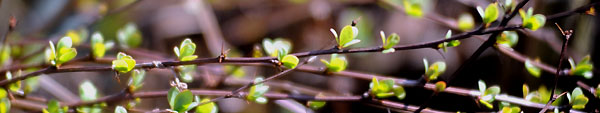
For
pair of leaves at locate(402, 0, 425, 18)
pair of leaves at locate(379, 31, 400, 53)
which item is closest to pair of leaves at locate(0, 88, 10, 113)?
pair of leaves at locate(379, 31, 400, 53)

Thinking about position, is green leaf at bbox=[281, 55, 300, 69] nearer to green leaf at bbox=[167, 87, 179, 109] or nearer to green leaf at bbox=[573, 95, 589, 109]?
green leaf at bbox=[167, 87, 179, 109]

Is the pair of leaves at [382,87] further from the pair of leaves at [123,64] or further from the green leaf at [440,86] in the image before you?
the pair of leaves at [123,64]

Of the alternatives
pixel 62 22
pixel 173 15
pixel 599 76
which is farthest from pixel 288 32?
pixel 599 76

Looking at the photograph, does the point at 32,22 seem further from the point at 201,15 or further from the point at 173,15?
the point at 173,15

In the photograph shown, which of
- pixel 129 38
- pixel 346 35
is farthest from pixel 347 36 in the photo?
pixel 129 38

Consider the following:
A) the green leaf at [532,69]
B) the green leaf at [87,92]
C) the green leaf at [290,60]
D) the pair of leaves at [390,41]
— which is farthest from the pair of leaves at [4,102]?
the green leaf at [532,69]

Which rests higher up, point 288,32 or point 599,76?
point 288,32
